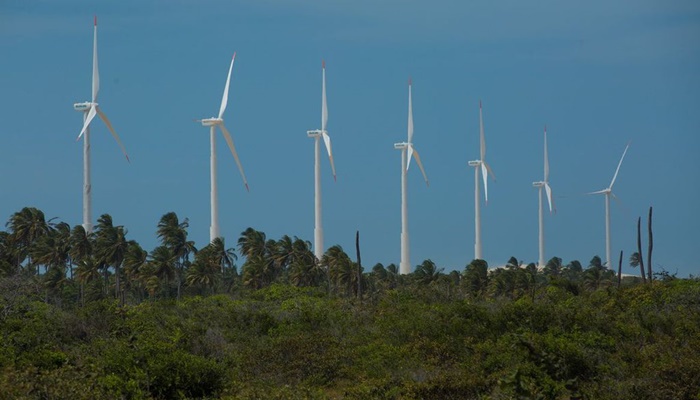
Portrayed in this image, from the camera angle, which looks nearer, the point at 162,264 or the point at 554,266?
the point at 162,264

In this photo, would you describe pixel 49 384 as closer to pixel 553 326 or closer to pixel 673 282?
pixel 553 326

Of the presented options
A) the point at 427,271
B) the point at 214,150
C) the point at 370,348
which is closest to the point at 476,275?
the point at 427,271

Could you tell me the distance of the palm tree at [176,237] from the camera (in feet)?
367

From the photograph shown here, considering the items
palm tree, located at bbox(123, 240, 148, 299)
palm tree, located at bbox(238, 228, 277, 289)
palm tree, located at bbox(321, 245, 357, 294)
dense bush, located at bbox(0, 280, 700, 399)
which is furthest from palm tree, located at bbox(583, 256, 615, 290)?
dense bush, located at bbox(0, 280, 700, 399)

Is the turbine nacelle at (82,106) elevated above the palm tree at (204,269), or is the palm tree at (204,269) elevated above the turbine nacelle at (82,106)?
the turbine nacelle at (82,106)

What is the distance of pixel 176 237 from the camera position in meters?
112

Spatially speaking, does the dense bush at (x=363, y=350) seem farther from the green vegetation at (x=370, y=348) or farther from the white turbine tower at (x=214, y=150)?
the white turbine tower at (x=214, y=150)

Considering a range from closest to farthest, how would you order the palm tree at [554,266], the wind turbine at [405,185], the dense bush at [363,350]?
the dense bush at [363,350] → the wind turbine at [405,185] → the palm tree at [554,266]

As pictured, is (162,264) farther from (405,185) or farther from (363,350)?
(363,350)

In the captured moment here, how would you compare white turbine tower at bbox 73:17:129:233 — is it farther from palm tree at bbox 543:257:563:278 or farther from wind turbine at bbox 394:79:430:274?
palm tree at bbox 543:257:563:278

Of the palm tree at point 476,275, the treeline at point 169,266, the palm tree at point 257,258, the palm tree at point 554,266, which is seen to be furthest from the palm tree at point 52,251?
the palm tree at point 554,266

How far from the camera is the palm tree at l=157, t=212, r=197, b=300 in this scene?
11194 cm

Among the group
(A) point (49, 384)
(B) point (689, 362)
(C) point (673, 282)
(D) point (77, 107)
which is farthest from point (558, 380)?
(D) point (77, 107)

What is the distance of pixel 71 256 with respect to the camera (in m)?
110
